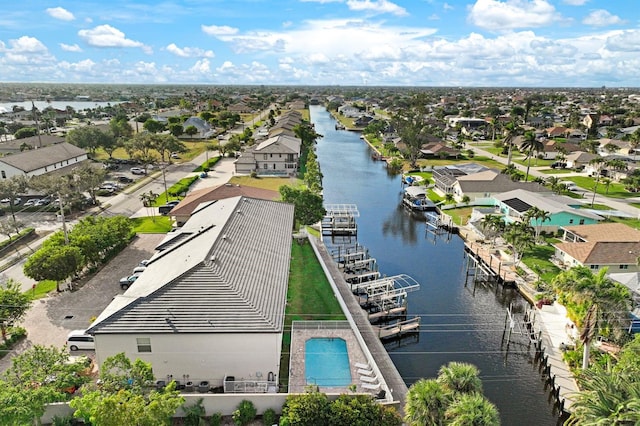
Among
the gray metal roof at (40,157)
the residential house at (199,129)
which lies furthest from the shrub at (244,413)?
the residential house at (199,129)

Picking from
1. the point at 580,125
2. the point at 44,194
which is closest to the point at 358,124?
the point at 580,125

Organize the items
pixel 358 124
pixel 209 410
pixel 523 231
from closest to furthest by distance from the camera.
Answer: pixel 209 410
pixel 523 231
pixel 358 124

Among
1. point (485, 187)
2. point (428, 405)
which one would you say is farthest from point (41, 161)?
point (428, 405)

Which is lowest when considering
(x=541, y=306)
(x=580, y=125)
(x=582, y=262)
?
(x=541, y=306)

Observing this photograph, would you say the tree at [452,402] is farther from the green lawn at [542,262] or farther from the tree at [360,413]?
the green lawn at [542,262]

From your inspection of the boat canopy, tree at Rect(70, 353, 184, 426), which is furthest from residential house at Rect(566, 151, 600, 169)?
tree at Rect(70, 353, 184, 426)

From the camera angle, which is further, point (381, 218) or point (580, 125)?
point (580, 125)

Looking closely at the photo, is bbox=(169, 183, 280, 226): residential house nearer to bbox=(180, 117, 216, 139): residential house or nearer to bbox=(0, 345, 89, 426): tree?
bbox=(0, 345, 89, 426): tree

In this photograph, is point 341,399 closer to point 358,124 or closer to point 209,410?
point 209,410
